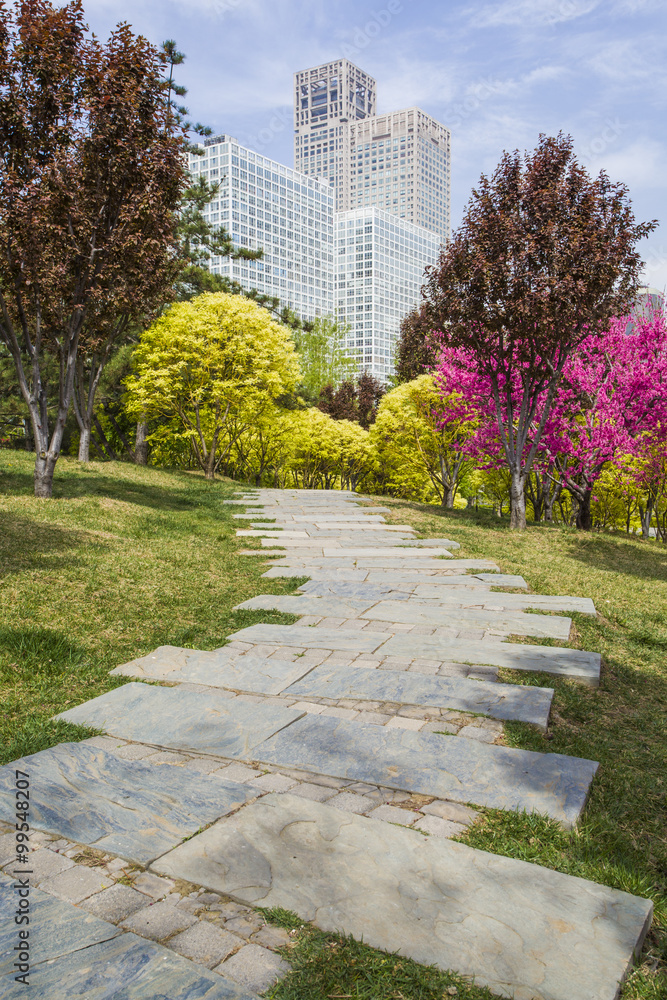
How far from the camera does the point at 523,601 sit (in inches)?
239

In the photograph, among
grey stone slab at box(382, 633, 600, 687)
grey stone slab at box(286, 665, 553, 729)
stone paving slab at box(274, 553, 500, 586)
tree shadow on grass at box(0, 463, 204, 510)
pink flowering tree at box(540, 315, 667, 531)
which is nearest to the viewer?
grey stone slab at box(286, 665, 553, 729)

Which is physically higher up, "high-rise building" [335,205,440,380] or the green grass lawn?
"high-rise building" [335,205,440,380]

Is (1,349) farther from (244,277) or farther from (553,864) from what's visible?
(244,277)

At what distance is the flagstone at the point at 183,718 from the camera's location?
312 centimetres

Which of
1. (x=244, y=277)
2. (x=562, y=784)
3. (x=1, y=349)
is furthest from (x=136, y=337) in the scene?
(x=244, y=277)

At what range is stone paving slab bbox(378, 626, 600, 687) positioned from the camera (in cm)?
423

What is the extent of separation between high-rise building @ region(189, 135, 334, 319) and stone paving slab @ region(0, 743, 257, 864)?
10625 cm

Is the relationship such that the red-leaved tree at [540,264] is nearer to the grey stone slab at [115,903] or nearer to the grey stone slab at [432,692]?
the grey stone slab at [432,692]

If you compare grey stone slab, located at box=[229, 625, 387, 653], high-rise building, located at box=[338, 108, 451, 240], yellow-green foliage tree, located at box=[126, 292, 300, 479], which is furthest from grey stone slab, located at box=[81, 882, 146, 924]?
high-rise building, located at box=[338, 108, 451, 240]

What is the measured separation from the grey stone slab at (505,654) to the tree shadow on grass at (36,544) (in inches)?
138

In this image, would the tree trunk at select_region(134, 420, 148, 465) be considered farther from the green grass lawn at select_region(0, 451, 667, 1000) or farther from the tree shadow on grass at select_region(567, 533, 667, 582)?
the tree shadow on grass at select_region(567, 533, 667, 582)

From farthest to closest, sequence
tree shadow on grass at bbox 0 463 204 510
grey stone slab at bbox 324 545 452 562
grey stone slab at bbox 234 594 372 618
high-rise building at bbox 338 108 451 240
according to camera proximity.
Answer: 1. high-rise building at bbox 338 108 451 240
2. tree shadow on grass at bbox 0 463 204 510
3. grey stone slab at bbox 324 545 452 562
4. grey stone slab at bbox 234 594 372 618

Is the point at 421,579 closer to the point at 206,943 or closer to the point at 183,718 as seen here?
the point at 183,718

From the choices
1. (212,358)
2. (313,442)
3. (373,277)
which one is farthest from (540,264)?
(373,277)
